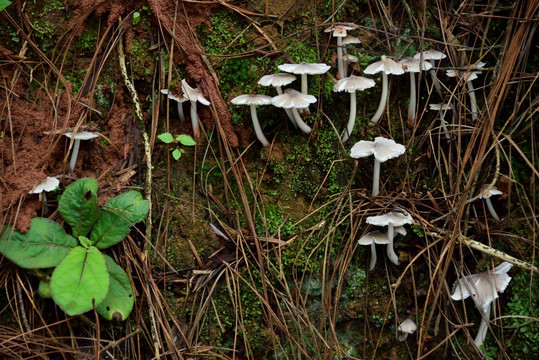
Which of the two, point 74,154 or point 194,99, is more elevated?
point 194,99

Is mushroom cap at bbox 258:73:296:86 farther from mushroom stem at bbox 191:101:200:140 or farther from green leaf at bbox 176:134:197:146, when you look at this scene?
green leaf at bbox 176:134:197:146

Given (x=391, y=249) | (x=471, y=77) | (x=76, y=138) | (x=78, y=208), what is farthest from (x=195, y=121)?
(x=471, y=77)

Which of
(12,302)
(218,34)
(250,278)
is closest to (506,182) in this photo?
(250,278)

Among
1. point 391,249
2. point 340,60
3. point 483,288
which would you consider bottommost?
point 483,288

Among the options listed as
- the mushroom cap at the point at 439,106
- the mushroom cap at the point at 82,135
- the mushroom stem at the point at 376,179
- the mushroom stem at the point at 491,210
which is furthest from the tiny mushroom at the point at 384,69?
the mushroom cap at the point at 82,135

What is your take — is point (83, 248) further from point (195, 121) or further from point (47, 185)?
point (195, 121)

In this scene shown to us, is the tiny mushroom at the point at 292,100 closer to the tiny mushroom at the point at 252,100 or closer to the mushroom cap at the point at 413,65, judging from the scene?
the tiny mushroom at the point at 252,100

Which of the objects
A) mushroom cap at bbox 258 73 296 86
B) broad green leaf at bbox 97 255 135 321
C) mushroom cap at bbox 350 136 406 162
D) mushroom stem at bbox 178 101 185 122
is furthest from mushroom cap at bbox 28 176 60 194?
mushroom cap at bbox 350 136 406 162
